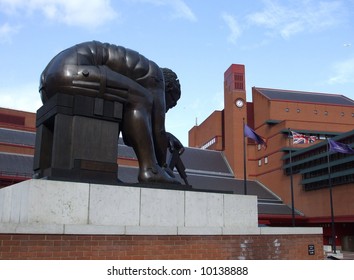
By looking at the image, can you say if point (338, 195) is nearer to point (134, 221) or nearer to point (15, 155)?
point (15, 155)

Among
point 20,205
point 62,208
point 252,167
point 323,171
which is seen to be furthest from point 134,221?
point 252,167

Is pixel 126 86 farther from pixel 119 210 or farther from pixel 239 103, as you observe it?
pixel 239 103

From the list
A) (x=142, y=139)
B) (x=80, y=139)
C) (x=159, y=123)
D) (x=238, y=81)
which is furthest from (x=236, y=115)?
(x=80, y=139)

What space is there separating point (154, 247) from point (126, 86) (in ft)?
9.71

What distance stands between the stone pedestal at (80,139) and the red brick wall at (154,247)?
1108mm

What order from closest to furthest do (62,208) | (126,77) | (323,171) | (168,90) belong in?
1. (62,208)
2. (126,77)
3. (168,90)
4. (323,171)

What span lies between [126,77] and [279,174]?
39.3 meters

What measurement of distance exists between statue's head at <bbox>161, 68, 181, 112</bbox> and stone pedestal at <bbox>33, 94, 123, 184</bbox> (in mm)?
1933

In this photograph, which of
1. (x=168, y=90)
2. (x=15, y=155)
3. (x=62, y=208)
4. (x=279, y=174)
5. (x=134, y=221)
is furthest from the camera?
(x=279, y=174)

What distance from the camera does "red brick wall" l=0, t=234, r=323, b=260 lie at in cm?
527

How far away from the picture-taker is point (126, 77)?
7.32 m

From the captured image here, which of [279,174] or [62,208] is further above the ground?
[279,174]

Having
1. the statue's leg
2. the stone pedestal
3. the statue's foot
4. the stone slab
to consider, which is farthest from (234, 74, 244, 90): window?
the stone pedestal

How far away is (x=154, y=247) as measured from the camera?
6285mm
